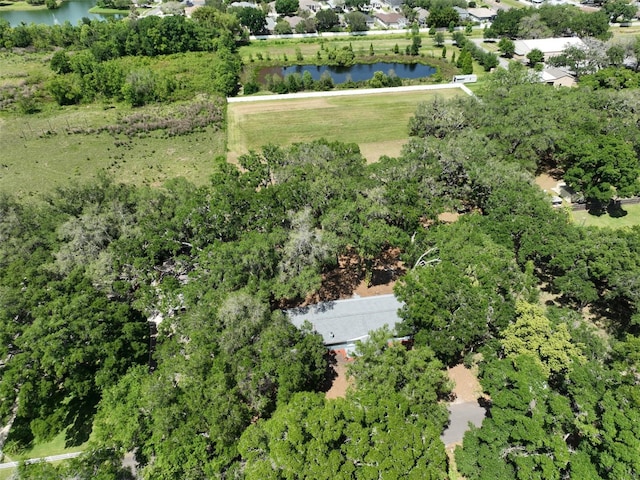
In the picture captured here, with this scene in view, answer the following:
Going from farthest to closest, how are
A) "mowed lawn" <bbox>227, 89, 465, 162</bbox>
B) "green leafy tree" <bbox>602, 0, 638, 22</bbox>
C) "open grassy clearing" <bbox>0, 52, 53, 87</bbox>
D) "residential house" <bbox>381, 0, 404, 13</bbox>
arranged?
"residential house" <bbox>381, 0, 404, 13</bbox> < "green leafy tree" <bbox>602, 0, 638, 22</bbox> < "open grassy clearing" <bbox>0, 52, 53, 87</bbox> < "mowed lawn" <bbox>227, 89, 465, 162</bbox>

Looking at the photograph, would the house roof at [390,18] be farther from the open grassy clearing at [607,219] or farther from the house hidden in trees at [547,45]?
the open grassy clearing at [607,219]

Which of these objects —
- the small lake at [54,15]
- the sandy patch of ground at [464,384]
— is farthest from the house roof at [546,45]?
the small lake at [54,15]

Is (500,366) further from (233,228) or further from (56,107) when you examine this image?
(56,107)

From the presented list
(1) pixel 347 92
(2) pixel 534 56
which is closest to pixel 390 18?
(2) pixel 534 56

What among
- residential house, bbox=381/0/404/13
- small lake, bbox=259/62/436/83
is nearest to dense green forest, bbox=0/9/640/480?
small lake, bbox=259/62/436/83

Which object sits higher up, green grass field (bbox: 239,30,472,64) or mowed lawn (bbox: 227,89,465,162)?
green grass field (bbox: 239,30,472,64)

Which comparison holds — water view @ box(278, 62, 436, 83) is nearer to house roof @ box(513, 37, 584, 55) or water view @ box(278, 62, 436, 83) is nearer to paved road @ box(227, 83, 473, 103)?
paved road @ box(227, 83, 473, 103)
